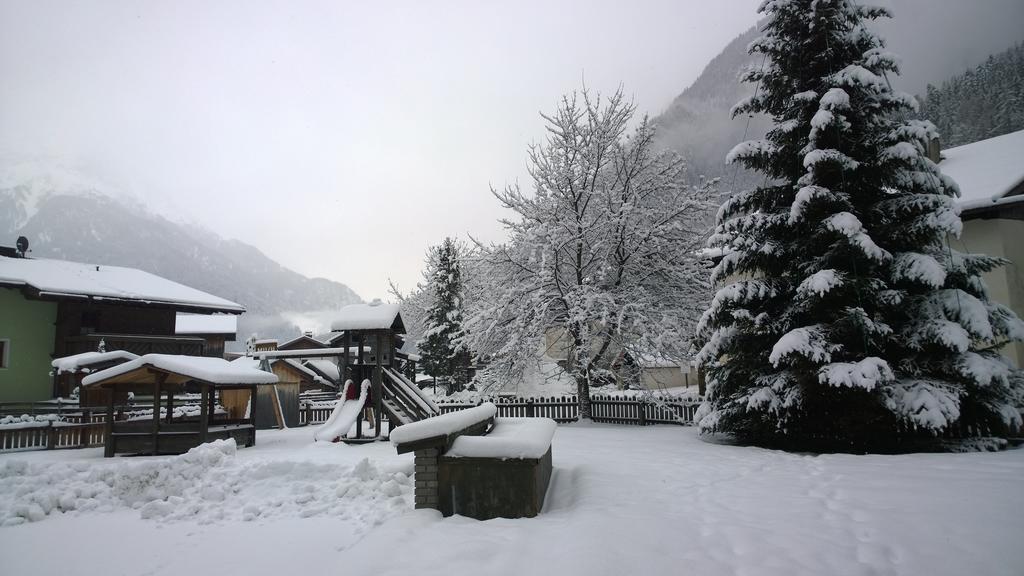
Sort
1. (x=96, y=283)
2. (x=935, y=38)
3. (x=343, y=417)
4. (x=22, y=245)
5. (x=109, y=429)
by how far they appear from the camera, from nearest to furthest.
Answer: (x=109, y=429)
(x=343, y=417)
(x=935, y=38)
(x=96, y=283)
(x=22, y=245)

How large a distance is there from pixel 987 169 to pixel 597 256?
12842mm

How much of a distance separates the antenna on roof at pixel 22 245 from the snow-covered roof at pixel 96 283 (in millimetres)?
1841

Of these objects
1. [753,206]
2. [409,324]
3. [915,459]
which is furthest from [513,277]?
[409,324]

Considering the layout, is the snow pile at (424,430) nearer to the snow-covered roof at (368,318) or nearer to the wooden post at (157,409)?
the snow-covered roof at (368,318)

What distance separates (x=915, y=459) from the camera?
333 inches

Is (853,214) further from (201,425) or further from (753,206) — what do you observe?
(201,425)

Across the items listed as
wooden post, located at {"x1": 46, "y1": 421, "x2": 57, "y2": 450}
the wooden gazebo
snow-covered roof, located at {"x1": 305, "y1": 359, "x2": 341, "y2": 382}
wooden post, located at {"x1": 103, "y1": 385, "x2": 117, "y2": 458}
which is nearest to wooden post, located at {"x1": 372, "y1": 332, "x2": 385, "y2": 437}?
the wooden gazebo

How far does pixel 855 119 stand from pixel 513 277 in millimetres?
11506

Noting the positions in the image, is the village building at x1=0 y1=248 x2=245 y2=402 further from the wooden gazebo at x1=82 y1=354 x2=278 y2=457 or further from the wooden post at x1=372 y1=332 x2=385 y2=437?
the wooden post at x1=372 y1=332 x2=385 y2=437

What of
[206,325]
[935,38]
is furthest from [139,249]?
[935,38]

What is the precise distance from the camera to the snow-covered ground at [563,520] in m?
4.90

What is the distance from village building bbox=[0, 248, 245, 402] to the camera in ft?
79.0

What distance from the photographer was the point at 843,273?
Answer: 998cm

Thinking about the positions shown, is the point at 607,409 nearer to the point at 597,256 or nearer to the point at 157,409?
the point at 597,256
